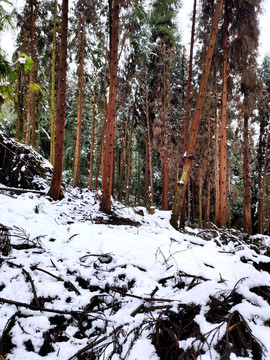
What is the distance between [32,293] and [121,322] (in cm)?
87

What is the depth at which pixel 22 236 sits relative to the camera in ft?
9.50

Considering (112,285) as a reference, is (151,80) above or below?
above

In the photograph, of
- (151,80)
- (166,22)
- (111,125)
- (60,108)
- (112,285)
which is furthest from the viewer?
(151,80)

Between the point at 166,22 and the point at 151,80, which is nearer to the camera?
the point at 166,22

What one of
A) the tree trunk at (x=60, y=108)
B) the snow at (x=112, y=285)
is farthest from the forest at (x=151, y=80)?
the snow at (x=112, y=285)

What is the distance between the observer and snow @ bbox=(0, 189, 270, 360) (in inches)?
56.4

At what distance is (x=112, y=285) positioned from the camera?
86.4 inches

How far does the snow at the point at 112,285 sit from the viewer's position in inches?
56.4

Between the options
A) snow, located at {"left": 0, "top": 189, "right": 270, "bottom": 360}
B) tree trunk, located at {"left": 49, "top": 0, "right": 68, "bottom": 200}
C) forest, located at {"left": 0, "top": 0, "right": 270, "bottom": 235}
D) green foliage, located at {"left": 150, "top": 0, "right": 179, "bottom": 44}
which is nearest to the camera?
snow, located at {"left": 0, "top": 189, "right": 270, "bottom": 360}

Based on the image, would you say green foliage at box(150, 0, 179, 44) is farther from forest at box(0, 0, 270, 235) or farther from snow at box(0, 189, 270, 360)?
snow at box(0, 189, 270, 360)

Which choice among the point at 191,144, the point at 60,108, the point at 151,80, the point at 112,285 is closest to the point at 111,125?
the point at 60,108

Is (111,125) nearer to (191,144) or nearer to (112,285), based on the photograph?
(191,144)

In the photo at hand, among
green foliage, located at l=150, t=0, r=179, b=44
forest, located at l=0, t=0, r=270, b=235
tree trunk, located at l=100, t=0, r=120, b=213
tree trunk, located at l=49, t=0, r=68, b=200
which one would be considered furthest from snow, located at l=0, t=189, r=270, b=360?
green foliage, located at l=150, t=0, r=179, b=44

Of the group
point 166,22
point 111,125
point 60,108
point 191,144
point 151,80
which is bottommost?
point 191,144
